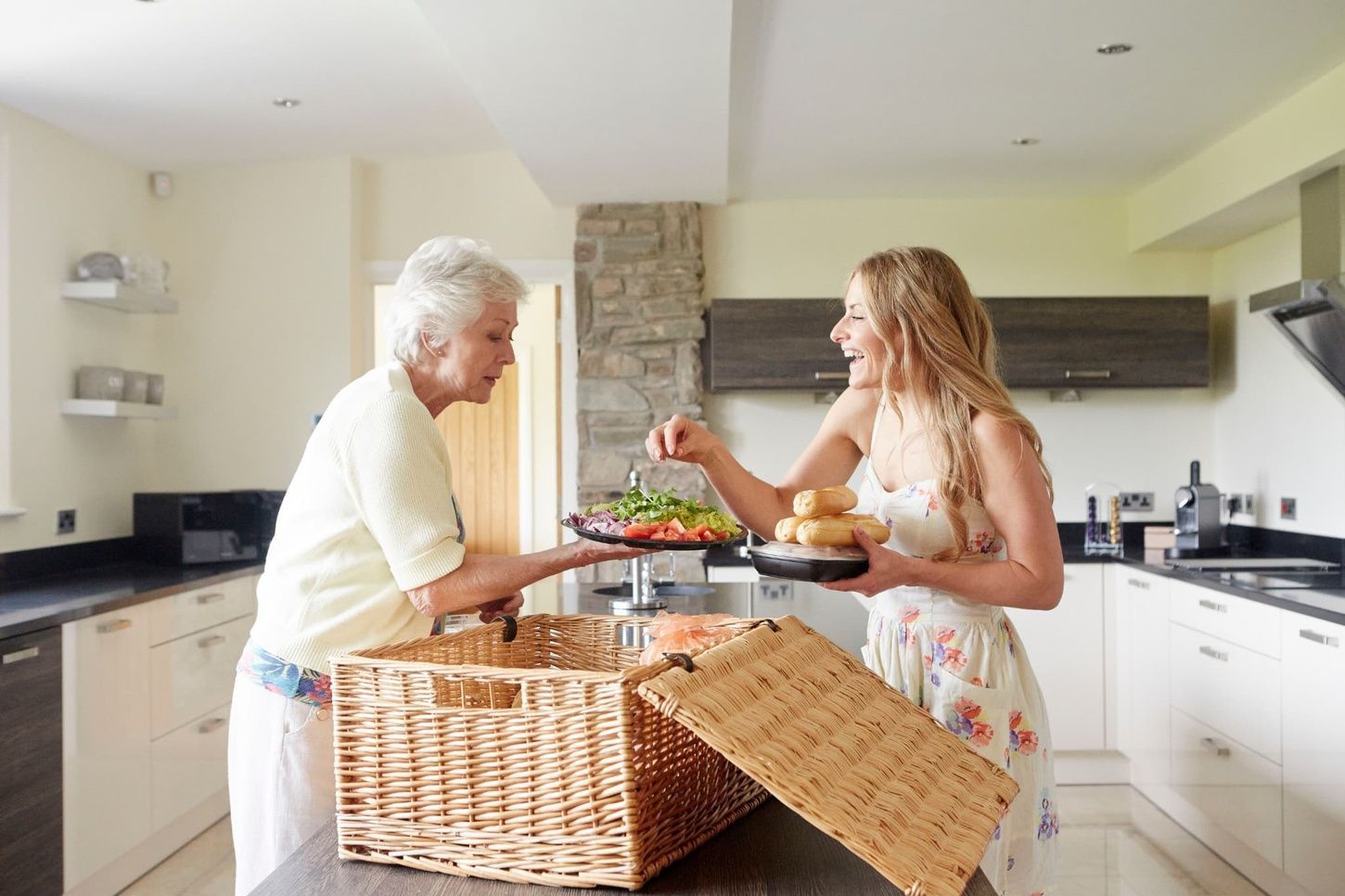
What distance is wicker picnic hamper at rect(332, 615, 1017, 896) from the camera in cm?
99

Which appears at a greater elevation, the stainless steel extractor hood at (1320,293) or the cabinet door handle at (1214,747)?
the stainless steel extractor hood at (1320,293)

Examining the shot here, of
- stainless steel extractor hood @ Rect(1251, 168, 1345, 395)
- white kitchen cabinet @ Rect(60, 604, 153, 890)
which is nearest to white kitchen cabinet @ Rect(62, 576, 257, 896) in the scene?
white kitchen cabinet @ Rect(60, 604, 153, 890)

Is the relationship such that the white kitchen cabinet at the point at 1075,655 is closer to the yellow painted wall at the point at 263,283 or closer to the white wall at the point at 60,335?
the yellow painted wall at the point at 263,283

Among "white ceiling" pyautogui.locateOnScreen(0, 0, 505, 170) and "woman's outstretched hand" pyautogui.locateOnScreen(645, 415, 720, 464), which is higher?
"white ceiling" pyautogui.locateOnScreen(0, 0, 505, 170)

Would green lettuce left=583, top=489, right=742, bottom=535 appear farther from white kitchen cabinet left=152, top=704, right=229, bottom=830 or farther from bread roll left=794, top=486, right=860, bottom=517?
white kitchen cabinet left=152, top=704, right=229, bottom=830

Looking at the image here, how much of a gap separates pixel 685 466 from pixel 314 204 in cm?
205

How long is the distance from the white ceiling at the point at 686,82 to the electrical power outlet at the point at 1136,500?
143cm

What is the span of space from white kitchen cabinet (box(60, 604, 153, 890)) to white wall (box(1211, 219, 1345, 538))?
4.08 meters

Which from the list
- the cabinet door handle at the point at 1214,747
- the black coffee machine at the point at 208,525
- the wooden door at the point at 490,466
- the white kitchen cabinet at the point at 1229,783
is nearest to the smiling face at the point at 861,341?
the white kitchen cabinet at the point at 1229,783

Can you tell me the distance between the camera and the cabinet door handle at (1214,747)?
12.5 feet

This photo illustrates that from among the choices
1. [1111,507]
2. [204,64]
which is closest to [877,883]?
[204,64]

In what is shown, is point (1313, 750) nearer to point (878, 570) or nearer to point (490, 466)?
point (878, 570)

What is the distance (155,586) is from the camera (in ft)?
12.5

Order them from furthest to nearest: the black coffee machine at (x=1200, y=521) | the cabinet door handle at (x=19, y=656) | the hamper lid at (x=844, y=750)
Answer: the black coffee machine at (x=1200, y=521) → the cabinet door handle at (x=19, y=656) → the hamper lid at (x=844, y=750)
